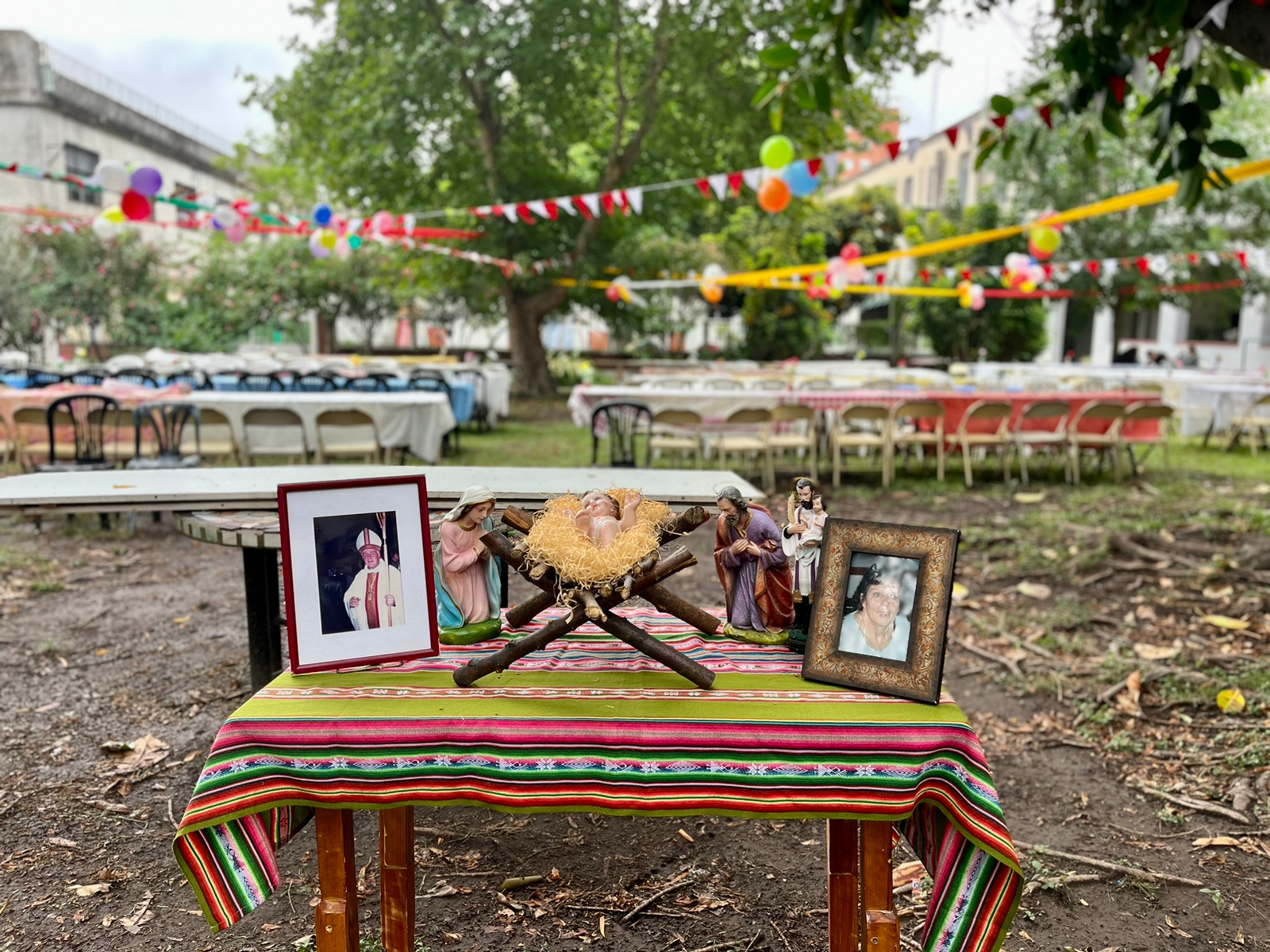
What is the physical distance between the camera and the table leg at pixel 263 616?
3057 mm

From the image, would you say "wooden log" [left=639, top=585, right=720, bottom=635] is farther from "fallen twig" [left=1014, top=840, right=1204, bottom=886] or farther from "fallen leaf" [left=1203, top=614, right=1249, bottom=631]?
"fallen leaf" [left=1203, top=614, right=1249, bottom=631]

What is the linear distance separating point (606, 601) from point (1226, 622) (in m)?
3.88

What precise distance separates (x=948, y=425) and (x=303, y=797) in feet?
25.6

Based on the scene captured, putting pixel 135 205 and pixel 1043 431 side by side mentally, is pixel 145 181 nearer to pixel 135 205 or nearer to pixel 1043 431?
pixel 135 205

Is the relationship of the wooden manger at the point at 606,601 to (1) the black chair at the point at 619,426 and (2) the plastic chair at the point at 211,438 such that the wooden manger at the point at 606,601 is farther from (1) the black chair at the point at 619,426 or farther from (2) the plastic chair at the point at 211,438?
(2) the plastic chair at the point at 211,438

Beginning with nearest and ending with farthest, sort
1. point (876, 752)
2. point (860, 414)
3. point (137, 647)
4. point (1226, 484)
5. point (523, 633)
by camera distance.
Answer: point (876, 752)
point (523, 633)
point (137, 647)
point (860, 414)
point (1226, 484)

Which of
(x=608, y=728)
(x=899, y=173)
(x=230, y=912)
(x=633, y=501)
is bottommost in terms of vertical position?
(x=230, y=912)

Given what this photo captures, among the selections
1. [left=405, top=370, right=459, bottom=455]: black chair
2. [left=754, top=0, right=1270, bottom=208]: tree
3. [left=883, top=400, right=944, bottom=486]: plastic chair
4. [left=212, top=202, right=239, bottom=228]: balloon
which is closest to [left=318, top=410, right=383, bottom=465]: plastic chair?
[left=405, top=370, right=459, bottom=455]: black chair

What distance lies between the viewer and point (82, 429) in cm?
678

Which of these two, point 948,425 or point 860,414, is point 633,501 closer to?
point 860,414

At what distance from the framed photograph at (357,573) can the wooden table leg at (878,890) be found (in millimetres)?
854

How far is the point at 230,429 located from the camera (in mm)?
7188

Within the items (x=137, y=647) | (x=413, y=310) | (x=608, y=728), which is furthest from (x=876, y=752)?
(x=413, y=310)

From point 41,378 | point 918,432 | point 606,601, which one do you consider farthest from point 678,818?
point 41,378
